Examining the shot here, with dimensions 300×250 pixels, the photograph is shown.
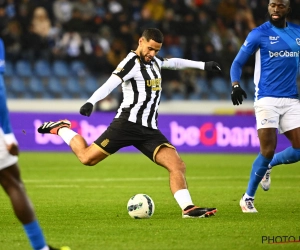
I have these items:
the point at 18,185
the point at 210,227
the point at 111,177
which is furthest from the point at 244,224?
the point at 111,177

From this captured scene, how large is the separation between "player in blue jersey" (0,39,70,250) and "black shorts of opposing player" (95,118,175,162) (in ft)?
10.0

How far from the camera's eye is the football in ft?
26.7

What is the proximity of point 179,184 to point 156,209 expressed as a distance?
3.36 ft

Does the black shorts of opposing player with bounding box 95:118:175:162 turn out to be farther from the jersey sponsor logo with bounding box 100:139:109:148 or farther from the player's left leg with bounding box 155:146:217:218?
the player's left leg with bounding box 155:146:217:218

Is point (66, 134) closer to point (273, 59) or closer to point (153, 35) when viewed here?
point (153, 35)

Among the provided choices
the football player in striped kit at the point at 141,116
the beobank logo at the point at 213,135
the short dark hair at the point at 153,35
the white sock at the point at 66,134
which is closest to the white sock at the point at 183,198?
the football player in striped kit at the point at 141,116

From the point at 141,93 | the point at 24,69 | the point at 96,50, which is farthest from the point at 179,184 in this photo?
the point at 24,69

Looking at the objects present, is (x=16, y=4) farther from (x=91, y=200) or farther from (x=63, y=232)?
(x=63, y=232)

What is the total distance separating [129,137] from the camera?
27.9 feet

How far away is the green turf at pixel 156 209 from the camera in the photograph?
6535mm

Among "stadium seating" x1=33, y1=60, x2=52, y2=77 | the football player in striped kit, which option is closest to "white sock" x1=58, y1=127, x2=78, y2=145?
the football player in striped kit

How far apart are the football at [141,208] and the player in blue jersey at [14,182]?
276cm

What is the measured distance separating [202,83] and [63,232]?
1519cm

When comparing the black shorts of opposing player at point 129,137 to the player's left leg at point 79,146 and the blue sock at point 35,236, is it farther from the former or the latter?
the blue sock at point 35,236
